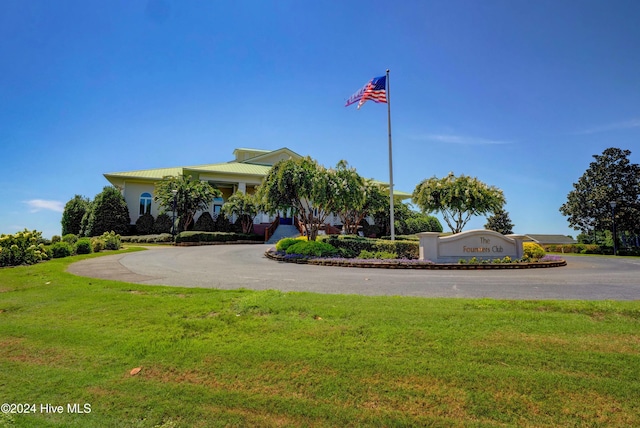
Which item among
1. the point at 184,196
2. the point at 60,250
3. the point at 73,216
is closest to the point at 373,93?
the point at 60,250

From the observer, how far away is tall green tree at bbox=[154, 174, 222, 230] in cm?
3152

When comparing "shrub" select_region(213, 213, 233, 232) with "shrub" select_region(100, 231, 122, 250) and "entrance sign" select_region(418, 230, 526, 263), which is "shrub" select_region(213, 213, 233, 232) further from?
"entrance sign" select_region(418, 230, 526, 263)

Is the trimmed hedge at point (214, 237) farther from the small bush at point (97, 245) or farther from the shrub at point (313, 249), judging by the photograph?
the shrub at point (313, 249)

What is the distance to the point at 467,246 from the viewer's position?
16.1 m

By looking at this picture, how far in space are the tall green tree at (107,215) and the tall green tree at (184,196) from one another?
3.80 meters

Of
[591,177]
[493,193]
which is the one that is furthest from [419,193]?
[591,177]

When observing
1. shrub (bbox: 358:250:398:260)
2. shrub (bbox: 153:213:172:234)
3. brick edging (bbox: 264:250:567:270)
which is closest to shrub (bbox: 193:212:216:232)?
shrub (bbox: 153:213:172:234)

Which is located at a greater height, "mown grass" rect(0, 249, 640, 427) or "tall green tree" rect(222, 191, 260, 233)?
"tall green tree" rect(222, 191, 260, 233)

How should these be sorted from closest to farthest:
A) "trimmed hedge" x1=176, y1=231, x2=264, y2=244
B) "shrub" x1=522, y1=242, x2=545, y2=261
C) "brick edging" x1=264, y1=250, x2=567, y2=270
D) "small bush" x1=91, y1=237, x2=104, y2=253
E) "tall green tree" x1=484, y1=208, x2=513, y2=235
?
"brick edging" x1=264, y1=250, x2=567, y2=270, "shrub" x1=522, y1=242, x2=545, y2=261, "small bush" x1=91, y1=237, x2=104, y2=253, "trimmed hedge" x1=176, y1=231, x2=264, y2=244, "tall green tree" x1=484, y1=208, x2=513, y2=235

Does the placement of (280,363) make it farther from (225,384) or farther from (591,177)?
(591,177)

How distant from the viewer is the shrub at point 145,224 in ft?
113

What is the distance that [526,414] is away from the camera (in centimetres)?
268

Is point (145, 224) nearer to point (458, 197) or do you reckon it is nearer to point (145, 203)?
point (145, 203)

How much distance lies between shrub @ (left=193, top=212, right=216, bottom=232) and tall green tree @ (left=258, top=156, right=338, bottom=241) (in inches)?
613
